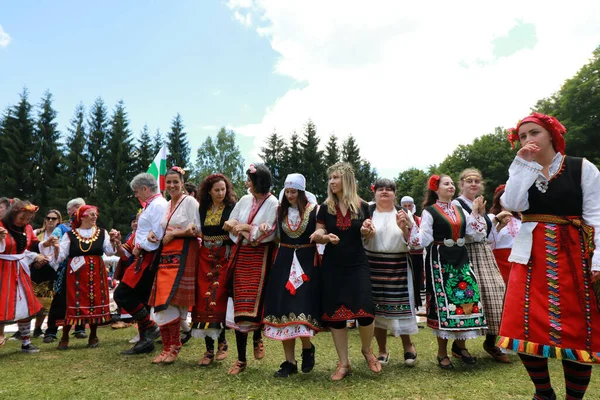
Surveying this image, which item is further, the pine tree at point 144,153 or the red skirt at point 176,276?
the pine tree at point 144,153

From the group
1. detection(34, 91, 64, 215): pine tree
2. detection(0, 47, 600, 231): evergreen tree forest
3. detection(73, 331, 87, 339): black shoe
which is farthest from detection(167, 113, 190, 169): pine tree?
detection(73, 331, 87, 339): black shoe

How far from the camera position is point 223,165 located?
39.8 meters

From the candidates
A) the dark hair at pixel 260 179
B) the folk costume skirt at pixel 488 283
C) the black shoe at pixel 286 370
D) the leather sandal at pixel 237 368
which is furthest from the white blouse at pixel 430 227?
the leather sandal at pixel 237 368

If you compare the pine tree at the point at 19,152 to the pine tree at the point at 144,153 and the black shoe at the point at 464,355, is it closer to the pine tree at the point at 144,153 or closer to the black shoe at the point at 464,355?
the pine tree at the point at 144,153

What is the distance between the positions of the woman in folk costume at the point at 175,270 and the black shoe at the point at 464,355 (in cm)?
293

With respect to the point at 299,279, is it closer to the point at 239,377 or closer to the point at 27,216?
the point at 239,377

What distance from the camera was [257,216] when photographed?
182 inches

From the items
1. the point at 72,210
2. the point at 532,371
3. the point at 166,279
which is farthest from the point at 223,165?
the point at 532,371

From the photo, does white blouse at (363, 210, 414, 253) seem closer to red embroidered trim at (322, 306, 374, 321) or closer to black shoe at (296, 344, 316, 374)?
red embroidered trim at (322, 306, 374, 321)

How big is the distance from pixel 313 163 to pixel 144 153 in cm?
1465

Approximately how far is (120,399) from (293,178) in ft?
8.23

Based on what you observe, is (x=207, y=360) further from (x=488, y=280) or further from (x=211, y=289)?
(x=488, y=280)

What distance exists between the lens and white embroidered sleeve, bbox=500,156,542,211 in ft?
8.98

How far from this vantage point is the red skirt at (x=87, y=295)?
19.7ft
